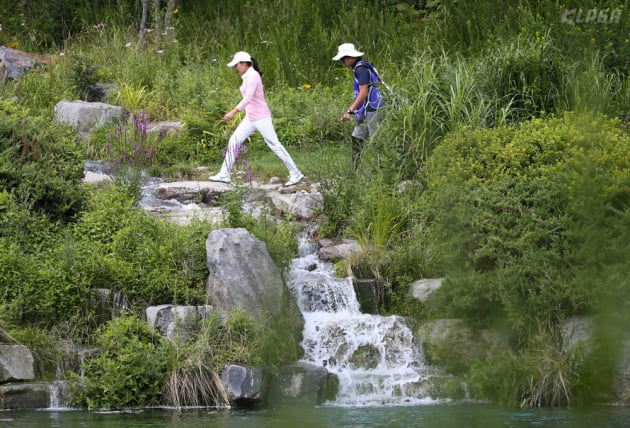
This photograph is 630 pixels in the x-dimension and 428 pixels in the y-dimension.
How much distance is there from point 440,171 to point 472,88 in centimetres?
246

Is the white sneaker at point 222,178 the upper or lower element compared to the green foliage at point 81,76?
lower

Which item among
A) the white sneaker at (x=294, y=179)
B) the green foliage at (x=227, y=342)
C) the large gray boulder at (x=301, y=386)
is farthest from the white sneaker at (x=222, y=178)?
the large gray boulder at (x=301, y=386)

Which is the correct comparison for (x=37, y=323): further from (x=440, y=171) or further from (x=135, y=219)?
(x=440, y=171)

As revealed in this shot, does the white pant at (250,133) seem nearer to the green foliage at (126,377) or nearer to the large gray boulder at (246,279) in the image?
the large gray boulder at (246,279)

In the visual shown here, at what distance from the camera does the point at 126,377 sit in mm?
9984

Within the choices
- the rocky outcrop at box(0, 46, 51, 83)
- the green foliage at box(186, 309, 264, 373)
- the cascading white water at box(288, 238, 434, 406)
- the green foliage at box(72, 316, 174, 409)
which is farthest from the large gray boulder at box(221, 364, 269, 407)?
the rocky outcrop at box(0, 46, 51, 83)

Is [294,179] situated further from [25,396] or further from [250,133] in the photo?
[25,396]

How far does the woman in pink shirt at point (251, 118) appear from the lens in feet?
46.8

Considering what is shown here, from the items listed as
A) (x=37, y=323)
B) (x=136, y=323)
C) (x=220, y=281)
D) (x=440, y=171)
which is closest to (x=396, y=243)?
(x=440, y=171)

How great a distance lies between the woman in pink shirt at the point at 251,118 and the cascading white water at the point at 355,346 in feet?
9.21

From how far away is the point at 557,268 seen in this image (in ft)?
34.2

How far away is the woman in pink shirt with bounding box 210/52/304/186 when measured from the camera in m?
14.2

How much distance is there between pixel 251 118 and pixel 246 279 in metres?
3.97

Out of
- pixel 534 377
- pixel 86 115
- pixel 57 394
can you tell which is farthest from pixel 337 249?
pixel 86 115
